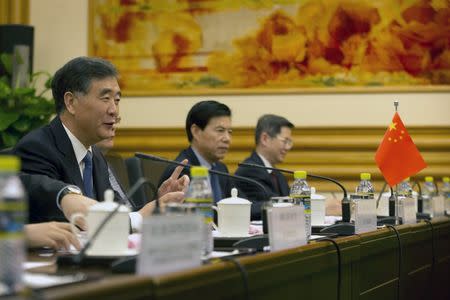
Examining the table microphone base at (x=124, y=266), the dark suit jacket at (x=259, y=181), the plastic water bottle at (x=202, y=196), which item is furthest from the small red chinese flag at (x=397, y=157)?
the table microphone base at (x=124, y=266)

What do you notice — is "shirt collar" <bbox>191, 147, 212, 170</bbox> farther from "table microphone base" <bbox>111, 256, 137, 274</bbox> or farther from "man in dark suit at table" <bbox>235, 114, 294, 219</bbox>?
"table microphone base" <bbox>111, 256, 137, 274</bbox>

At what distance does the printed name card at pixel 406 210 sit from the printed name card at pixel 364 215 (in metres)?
0.81

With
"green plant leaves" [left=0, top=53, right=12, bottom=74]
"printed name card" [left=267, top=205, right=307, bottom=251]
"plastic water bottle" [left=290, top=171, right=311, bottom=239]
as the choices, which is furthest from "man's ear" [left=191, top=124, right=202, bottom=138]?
"printed name card" [left=267, top=205, right=307, bottom=251]

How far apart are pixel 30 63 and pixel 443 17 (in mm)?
3455

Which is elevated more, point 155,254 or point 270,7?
point 270,7

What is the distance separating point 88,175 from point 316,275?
146cm

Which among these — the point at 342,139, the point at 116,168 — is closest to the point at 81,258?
the point at 116,168

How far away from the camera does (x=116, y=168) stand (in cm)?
577

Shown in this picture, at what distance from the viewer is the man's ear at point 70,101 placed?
372 cm

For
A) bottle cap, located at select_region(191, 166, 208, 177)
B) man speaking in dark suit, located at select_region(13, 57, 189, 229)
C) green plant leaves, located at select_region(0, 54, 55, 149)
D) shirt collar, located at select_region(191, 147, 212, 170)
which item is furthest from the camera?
green plant leaves, located at select_region(0, 54, 55, 149)

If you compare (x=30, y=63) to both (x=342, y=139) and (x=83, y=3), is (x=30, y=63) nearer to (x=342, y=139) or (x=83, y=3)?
(x=83, y=3)

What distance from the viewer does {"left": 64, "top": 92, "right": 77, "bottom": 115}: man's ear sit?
3721 mm

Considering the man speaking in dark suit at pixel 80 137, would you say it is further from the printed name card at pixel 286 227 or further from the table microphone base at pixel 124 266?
the table microphone base at pixel 124 266

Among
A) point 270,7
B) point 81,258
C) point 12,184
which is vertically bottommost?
point 81,258
